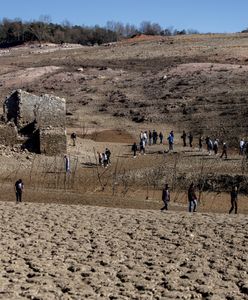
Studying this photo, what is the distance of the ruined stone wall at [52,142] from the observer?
3120 centimetres

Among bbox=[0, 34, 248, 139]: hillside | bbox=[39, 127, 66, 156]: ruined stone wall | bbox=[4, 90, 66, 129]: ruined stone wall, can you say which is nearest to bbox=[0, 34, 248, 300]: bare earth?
bbox=[0, 34, 248, 139]: hillside

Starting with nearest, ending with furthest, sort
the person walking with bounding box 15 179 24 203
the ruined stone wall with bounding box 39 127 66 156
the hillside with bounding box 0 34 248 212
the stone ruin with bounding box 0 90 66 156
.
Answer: the person walking with bounding box 15 179 24 203, the hillside with bounding box 0 34 248 212, the ruined stone wall with bounding box 39 127 66 156, the stone ruin with bounding box 0 90 66 156

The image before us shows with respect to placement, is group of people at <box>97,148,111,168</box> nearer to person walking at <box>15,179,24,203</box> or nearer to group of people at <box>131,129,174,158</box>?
group of people at <box>131,129,174,158</box>

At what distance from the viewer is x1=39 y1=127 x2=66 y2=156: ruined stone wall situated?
1228 inches

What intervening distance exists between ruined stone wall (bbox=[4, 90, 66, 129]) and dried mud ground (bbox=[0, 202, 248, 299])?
14242mm

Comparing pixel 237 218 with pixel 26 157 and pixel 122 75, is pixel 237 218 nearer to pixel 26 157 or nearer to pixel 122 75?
pixel 26 157

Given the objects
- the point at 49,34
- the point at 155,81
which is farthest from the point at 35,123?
the point at 49,34

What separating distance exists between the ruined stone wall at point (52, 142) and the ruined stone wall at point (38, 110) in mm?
1358

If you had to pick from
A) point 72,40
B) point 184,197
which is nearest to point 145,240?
point 184,197

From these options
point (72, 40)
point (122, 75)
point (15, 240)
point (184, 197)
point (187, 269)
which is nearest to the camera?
point (187, 269)

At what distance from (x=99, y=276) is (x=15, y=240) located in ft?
10.9

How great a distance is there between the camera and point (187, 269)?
42.1 feet

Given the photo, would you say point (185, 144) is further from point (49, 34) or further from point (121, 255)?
point (49, 34)

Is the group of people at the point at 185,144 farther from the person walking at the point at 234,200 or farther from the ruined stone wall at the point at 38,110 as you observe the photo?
the person walking at the point at 234,200
